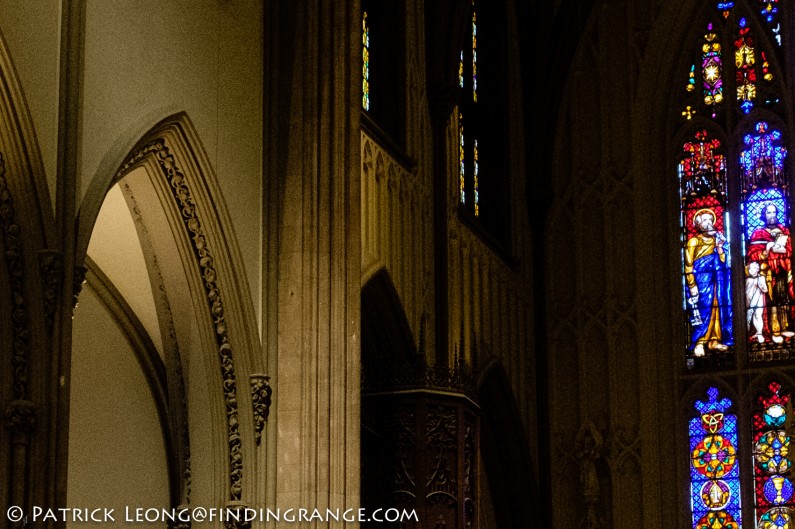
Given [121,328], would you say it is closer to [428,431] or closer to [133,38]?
[428,431]

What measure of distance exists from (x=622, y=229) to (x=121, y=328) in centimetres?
655

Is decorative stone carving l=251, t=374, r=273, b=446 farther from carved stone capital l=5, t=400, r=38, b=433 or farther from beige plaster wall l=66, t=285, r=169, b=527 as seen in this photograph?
carved stone capital l=5, t=400, r=38, b=433

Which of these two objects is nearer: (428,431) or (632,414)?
(428,431)

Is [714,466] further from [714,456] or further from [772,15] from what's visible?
[772,15]

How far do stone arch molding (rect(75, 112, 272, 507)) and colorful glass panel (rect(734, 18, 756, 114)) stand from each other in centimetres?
871

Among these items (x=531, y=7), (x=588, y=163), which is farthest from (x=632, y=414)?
(x=531, y=7)

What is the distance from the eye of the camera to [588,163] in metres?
17.8

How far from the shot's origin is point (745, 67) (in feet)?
57.5

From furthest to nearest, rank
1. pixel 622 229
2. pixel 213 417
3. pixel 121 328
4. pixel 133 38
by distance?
pixel 622 229, pixel 121 328, pixel 213 417, pixel 133 38

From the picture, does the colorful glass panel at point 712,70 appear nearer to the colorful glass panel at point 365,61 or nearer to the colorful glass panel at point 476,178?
the colorful glass panel at point 476,178

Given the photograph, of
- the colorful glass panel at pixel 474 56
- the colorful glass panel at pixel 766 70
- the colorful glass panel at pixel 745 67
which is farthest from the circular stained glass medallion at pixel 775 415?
the colorful glass panel at pixel 474 56

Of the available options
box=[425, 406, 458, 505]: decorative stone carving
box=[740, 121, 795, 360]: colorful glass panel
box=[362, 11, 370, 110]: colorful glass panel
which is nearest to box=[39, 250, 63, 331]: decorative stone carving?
box=[425, 406, 458, 505]: decorative stone carving

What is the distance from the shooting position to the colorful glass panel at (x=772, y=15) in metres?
17.4

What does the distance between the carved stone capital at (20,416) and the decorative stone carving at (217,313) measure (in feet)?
8.76
